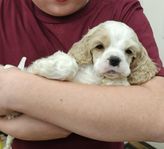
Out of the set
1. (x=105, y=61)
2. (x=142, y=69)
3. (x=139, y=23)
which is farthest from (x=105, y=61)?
(x=139, y=23)

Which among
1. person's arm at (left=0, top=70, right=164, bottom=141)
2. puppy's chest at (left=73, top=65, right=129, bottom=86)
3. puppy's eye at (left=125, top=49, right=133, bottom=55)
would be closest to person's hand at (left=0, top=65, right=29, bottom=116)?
person's arm at (left=0, top=70, right=164, bottom=141)

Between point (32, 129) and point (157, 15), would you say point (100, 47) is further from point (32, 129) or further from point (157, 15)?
point (157, 15)

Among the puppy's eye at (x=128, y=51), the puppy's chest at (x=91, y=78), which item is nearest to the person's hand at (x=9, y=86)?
the puppy's chest at (x=91, y=78)

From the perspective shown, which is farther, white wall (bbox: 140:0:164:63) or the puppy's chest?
white wall (bbox: 140:0:164:63)

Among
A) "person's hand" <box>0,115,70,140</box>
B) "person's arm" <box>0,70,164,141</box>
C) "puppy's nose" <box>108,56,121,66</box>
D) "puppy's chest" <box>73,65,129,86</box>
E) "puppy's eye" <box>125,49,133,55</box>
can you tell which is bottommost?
"person's hand" <box>0,115,70,140</box>

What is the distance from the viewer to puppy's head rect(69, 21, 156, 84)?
1.02 m

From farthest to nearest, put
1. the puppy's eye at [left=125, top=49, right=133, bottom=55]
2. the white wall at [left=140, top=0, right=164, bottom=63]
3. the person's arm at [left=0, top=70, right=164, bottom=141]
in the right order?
the white wall at [left=140, top=0, right=164, bottom=63] < the puppy's eye at [left=125, top=49, right=133, bottom=55] < the person's arm at [left=0, top=70, right=164, bottom=141]

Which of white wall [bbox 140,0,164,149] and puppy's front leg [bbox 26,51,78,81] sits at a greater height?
white wall [bbox 140,0,164,149]

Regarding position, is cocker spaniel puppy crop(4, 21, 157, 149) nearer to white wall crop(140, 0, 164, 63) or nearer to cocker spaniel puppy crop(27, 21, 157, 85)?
cocker spaniel puppy crop(27, 21, 157, 85)

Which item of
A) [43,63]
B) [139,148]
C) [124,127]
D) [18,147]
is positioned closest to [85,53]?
[43,63]

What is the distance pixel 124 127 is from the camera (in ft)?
3.12

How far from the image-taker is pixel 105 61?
1.02m

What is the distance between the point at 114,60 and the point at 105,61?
23mm

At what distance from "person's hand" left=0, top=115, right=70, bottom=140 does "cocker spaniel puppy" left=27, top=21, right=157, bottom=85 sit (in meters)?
0.12
